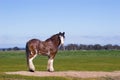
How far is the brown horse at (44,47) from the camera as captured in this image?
23.8 m

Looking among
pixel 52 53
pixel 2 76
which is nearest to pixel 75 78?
pixel 52 53

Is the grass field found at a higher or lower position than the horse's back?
lower

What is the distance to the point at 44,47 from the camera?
2416 centimetres

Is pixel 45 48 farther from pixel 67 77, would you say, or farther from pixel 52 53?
pixel 67 77

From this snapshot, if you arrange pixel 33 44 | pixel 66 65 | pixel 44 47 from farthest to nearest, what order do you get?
pixel 66 65, pixel 44 47, pixel 33 44

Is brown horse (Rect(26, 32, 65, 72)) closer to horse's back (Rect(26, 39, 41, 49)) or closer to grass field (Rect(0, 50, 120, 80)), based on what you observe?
horse's back (Rect(26, 39, 41, 49))

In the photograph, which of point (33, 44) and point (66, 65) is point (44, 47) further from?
point (66, 65)

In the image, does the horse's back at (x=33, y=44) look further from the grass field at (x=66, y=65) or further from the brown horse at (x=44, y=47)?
the grass field at (x=66, y=65)

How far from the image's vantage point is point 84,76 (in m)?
23.8

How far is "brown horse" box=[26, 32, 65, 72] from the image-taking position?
23.8m

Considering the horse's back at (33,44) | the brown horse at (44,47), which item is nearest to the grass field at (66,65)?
the brown horse at (44,47)

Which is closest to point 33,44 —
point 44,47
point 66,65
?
point 44,47

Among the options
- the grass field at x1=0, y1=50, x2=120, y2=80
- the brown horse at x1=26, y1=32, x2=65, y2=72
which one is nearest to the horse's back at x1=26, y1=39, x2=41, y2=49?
the brown horse at x1=26, y1=32, x2=65, y2=72

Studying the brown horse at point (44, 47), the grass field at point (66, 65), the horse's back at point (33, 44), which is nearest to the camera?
the horse's back at point (33, 44)
